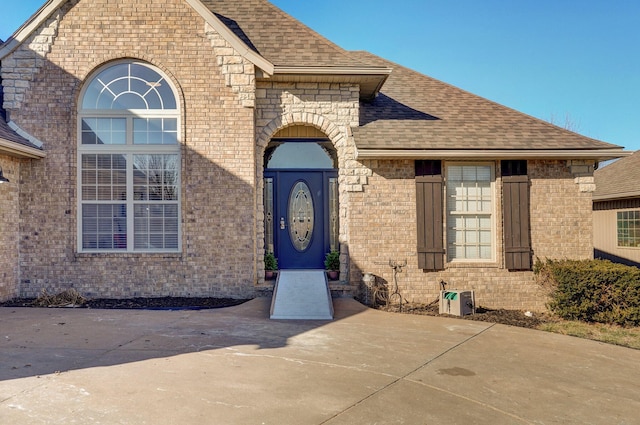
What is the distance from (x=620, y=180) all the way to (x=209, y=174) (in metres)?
13.5

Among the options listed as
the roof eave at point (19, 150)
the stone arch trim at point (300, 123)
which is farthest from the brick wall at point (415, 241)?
the roof eave at point (19, 150)

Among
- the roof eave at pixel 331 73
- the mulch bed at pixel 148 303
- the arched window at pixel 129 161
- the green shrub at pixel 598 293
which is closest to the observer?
the green shrub at pixel 598 293

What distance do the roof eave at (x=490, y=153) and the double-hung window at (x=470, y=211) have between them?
53 centimetres

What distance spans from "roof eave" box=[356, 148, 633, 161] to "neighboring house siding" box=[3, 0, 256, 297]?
2.64 meters

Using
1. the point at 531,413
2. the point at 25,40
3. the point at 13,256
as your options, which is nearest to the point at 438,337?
the point at 531,413

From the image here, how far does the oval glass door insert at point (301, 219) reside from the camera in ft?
35.2

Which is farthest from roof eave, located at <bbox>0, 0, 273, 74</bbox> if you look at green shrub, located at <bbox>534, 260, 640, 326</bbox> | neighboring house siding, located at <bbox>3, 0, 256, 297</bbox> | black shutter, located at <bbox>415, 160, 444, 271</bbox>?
green shrub, located at <bbox>534, 260, 640, 326</bbox>

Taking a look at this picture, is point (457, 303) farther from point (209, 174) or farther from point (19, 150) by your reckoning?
point (19, 150)

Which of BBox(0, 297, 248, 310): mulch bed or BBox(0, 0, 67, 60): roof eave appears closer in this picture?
BBox(0, 297, 248, 310): mulch bed

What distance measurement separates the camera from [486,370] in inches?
202

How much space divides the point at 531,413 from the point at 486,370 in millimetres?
1187

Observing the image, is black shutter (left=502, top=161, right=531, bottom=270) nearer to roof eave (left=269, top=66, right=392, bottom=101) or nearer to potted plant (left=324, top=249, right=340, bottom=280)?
roof eave (left=269, top=66, right=392, bottom=101)

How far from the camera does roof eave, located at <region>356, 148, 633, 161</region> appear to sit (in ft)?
29.4

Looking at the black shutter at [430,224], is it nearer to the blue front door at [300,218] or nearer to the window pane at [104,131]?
the blue front door at [300,218]
